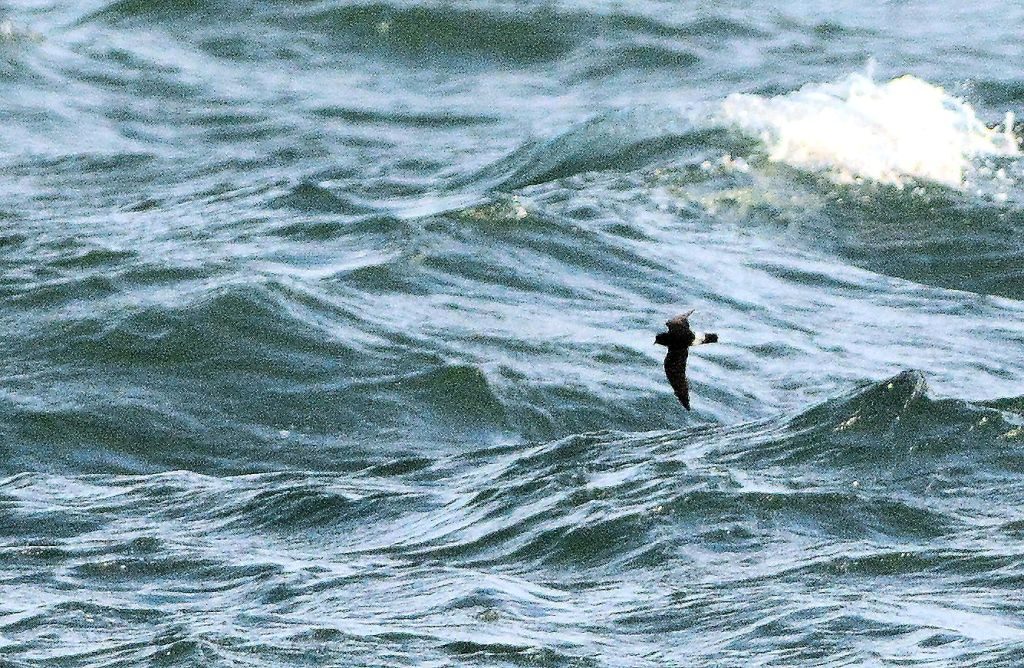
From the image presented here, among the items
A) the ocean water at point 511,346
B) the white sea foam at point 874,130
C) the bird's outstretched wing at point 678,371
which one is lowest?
the ocean water at point 511,346

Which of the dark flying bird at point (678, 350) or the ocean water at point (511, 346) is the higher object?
the dark flying bird at point (678, 350)

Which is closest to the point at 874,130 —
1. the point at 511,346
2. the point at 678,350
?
the point at 511,346

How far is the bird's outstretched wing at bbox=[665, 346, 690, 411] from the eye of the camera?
8188 mm

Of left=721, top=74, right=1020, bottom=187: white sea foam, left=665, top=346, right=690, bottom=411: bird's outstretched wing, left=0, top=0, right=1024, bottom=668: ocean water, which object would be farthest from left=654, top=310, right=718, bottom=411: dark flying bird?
left=721, top=74, right=1020, bottom=187: white sea foam

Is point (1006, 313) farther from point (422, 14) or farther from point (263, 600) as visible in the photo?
point (422, 14)

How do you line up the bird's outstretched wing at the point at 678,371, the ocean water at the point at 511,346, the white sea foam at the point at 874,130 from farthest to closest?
the white sea foam at the point at 874,130, the ocean water at the point at 511,346, the bird's outstretched wing at the point at 678,371

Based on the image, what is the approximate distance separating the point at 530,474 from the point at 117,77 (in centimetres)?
1119

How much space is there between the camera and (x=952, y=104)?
63.7 feet

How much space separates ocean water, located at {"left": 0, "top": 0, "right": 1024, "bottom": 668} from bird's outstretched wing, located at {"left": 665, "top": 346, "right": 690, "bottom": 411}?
4.81 feet

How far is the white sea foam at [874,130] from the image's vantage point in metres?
17.5

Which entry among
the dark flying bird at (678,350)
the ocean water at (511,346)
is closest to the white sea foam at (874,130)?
the ocean water at (511,346)

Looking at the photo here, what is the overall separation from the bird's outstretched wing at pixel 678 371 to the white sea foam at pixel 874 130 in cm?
907

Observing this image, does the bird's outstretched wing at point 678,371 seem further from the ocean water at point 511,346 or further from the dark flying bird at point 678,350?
the ocean water at point 511,346

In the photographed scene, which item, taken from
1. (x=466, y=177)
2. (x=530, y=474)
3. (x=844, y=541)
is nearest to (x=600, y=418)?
(x=530, y=474)
